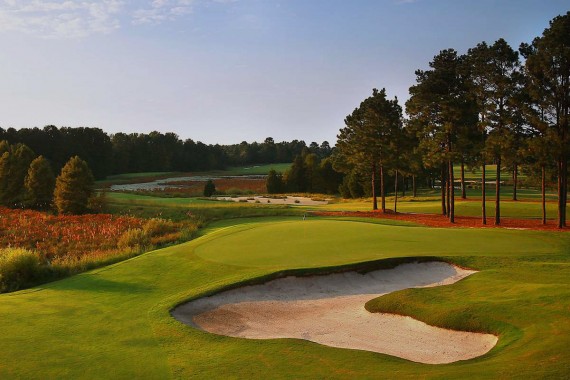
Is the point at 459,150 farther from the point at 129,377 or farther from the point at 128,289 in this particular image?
the point at 129,377

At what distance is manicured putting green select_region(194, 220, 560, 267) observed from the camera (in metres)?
18.4

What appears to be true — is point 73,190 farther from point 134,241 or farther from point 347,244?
point 347,244

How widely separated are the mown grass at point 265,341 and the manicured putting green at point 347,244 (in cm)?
8

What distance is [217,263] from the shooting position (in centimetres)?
1795

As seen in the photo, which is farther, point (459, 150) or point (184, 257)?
point (459, 150)

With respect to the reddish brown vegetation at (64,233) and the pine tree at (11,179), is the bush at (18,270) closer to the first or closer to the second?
the reddish brown vegetation at (64,233)

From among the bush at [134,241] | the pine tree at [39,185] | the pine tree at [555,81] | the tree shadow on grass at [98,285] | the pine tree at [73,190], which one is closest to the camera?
the tree shadow on grass at [98,285]

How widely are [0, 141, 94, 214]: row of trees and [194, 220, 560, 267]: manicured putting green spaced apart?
26560mm

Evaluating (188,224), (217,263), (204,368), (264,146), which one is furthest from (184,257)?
(264,146)

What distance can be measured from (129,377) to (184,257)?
10771 millimetres

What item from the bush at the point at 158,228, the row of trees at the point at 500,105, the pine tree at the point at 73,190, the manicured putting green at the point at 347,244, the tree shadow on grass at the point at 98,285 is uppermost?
the row of trees at the point at 500,105

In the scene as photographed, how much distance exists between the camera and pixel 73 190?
44875 mm

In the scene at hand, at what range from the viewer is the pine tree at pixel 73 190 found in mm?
44688

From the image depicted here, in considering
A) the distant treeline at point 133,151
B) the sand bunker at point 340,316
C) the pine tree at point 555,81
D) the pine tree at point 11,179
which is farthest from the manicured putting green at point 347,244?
the distant treeline at point 133,151
